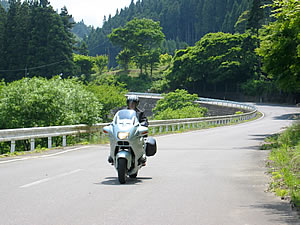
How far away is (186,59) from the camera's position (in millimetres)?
90250

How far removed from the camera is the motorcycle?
8.76 m

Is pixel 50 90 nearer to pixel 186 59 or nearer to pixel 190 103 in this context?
pixel 190 103

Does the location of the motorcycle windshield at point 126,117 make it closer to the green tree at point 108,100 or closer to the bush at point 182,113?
the green tree at point 108,100

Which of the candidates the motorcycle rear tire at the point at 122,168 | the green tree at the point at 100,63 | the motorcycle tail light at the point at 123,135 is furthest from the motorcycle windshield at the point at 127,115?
the green tree at the point at 100,63

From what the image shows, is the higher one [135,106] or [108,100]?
[108,100]

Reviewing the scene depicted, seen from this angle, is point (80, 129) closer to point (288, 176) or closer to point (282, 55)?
point (282, 55)

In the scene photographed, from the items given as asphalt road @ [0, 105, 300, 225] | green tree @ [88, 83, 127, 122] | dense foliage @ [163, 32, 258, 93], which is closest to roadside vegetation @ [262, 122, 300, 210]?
asphalt road @ [0, 105, 300, 225]

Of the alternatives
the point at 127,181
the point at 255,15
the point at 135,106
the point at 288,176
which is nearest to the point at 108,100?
the point at 135,106

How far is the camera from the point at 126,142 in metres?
8.84

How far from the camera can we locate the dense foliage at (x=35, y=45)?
275ft

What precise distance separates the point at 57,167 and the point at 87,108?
1247cm

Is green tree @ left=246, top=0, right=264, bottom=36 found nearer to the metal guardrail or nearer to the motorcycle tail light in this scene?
the metal guardrail

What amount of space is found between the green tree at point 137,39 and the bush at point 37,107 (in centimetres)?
9872

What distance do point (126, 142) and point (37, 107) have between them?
13.6 metres
